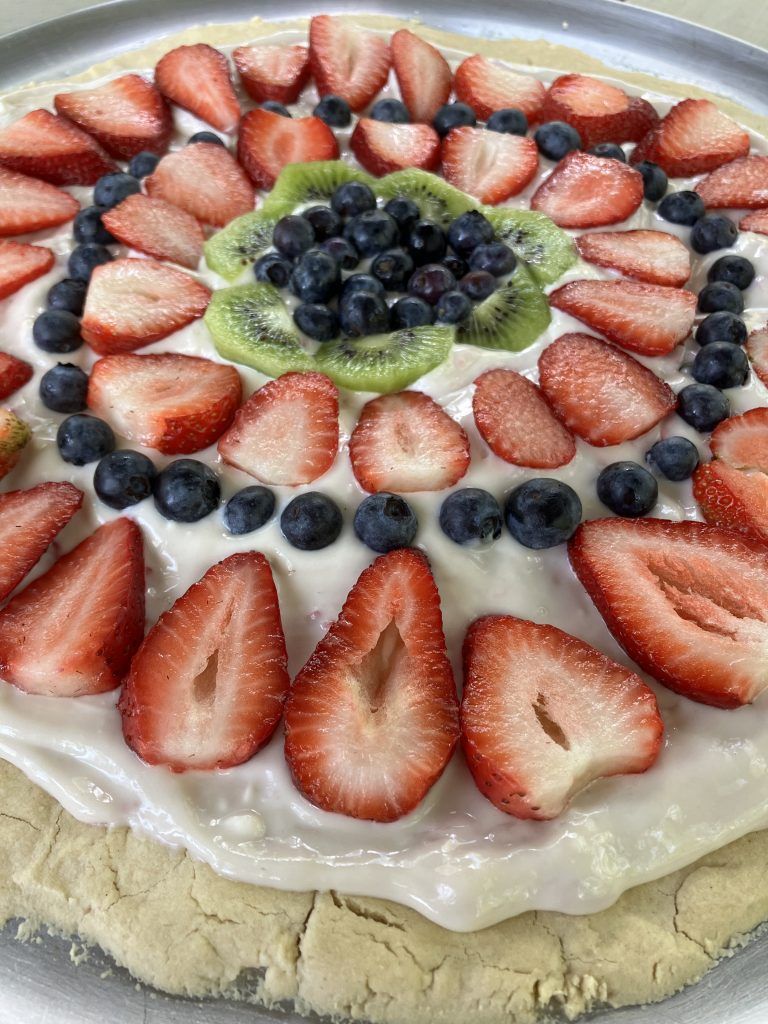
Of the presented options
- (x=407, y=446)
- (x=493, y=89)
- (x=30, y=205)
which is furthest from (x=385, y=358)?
(x=493, y=89)

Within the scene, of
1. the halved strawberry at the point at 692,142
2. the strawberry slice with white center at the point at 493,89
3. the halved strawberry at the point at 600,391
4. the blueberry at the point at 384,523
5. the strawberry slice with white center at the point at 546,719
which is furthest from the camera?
the strawberry slice with white center at the point at 493,89

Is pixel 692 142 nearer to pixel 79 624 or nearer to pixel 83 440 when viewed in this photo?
pixel 83 440

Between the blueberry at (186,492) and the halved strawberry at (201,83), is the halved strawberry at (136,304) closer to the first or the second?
the blueberry at (186,492)

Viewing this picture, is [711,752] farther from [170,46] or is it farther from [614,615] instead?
[170,46]

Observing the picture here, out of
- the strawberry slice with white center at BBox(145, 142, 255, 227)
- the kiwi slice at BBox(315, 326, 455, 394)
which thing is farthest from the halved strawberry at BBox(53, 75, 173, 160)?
the kiwi slice at BBox(315, 326, 455, 394)

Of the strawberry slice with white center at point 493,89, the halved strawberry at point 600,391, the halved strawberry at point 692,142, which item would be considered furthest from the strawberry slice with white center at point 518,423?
the strawberry slice with white center at point 493,89
